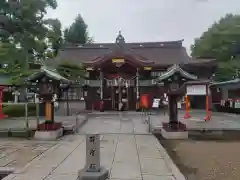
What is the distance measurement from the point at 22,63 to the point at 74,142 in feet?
34.9

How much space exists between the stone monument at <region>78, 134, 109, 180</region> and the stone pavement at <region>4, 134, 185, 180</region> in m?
0.35

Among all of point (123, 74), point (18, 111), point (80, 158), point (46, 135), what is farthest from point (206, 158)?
point (18, 111)

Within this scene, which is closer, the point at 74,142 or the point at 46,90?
the point at 74,142

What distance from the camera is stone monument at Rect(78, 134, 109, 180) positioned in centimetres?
583

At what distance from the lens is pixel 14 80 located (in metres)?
18.8

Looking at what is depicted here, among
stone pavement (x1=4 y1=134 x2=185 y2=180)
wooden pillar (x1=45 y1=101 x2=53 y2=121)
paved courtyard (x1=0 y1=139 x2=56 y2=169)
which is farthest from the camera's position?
wooden pillar (x1=45 y1=101 x2=53 y2=121)

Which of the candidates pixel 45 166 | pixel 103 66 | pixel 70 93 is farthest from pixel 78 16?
pixel 45 166

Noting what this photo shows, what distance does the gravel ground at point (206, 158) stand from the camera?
683cm

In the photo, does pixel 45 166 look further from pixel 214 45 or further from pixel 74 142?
pixel 214 45

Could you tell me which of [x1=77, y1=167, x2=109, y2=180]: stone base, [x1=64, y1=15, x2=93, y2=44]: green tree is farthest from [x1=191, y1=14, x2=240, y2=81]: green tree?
[x1=77, y1=167, x2=109, y2=180]: stone base

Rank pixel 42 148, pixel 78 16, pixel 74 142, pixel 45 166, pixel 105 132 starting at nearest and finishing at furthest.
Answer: pixel 45 166 → pixel 42 148 → pixel 74 142 → pixel 105 132 → pixel 78 16

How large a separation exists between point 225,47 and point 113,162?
110 ft

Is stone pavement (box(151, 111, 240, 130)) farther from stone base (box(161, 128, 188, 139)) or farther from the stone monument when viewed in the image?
the stone monument

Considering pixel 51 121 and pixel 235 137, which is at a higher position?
pixel 51 121
